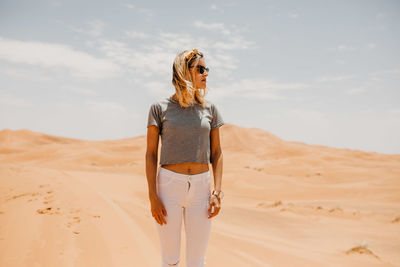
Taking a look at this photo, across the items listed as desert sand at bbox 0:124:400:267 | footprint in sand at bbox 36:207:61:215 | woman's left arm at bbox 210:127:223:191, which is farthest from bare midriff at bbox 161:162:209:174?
footprint in sand at bbox 36:207:61:215

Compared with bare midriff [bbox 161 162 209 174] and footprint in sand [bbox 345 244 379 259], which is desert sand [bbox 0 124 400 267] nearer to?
footprint in sand [bbox 345 244 379 259]

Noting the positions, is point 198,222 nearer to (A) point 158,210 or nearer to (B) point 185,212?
(B) point 185,212

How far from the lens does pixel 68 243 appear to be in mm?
4207

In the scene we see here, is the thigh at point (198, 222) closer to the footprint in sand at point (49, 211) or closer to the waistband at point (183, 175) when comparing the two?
the waistband at point (183, 175)

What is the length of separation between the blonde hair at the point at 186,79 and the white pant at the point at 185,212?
0.53 meters

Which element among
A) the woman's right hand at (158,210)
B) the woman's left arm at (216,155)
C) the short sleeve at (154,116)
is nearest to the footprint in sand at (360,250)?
the woman's left arm at (216,155)

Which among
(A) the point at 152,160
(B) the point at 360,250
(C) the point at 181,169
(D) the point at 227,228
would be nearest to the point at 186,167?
(C) the point at 181,169

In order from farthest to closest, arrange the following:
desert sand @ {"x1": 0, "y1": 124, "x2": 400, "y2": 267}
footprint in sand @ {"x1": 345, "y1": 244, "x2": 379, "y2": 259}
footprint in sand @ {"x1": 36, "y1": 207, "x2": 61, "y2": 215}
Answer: footprint in sand @ {"x1": 36, "y1": 207, "x2": 61, "y2": 215}, footprint in sand @ {"x1": 345, "y1": 244, "x2": 379, "y2": 259}, desert sand @ {"x1": 0, "y1": 124, "x2": 400, "y2": 267}

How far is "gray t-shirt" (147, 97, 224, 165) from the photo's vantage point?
86.5 inches

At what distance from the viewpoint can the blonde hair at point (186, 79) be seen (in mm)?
2235

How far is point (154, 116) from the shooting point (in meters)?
2.21

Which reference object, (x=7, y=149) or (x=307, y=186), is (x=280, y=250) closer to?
(x=307, y=186)

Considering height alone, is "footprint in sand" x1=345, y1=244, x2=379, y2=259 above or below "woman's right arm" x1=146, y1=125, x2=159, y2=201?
below

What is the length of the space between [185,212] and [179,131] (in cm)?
59
